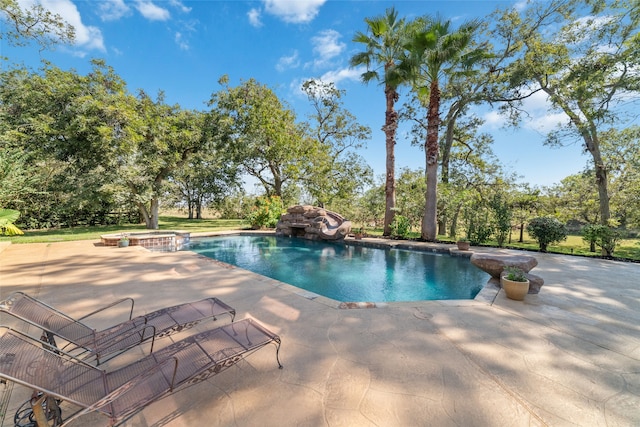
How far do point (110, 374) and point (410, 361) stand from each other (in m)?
2.82

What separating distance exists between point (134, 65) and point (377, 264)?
803 inches

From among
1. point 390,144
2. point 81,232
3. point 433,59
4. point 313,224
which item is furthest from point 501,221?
point 81,232

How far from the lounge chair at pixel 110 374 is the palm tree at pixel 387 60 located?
11.8 m

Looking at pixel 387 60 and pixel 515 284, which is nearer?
pixel 515 284

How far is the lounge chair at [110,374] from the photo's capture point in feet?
5.17

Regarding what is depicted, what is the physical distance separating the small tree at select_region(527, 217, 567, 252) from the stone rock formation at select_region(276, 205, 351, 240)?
778 centimetres

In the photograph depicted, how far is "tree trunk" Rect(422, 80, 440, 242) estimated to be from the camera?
11.0 meters

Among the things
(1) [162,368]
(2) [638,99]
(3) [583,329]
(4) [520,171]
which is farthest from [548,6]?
(1) [162,368]

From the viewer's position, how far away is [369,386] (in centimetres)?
227

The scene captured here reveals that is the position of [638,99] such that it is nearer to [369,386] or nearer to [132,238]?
[369,386]

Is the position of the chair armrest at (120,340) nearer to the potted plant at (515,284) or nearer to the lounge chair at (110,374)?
the lounge chair at (110,374)

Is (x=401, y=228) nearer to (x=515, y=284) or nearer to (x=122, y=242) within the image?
(x=515, y=284)

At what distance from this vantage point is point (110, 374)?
2059 millimetres

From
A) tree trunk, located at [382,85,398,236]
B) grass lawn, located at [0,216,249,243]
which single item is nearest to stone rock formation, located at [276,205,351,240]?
tree trunk, located at [382,85,398,236]
